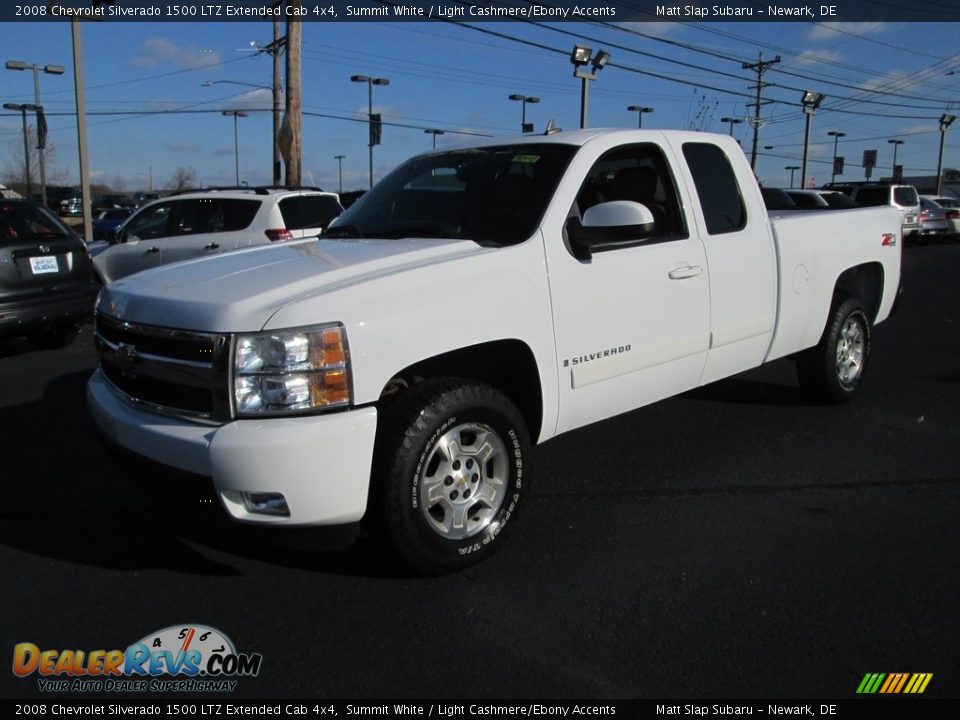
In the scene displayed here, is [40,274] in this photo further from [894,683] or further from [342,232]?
[894,683]

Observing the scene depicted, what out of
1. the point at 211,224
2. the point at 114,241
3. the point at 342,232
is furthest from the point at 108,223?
the point at 342,232

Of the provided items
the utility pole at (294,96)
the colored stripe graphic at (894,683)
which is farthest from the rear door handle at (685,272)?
the utility pole at (294,96)

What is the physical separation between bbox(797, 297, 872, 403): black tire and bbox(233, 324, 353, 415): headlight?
4.13 metres

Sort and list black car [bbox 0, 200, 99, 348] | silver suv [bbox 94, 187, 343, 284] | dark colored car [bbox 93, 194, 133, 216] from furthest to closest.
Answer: dark colored car [bbox 93, 194, 133, 216]
silver suv [bbox 94, 187, 343, 284]
black car [bbox 0, 200, 99, 348]

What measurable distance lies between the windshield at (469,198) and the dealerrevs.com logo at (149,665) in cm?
214

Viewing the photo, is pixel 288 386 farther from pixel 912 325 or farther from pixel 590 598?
pixel 912 325

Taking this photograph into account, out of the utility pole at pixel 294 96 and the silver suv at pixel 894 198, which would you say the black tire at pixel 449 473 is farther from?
the silver suv at pixel 894 198

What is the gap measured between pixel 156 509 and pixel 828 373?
4.65 m

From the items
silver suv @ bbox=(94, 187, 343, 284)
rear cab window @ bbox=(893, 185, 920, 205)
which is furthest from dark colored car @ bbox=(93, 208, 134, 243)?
rear cab window @ bbox=(893, 185, 920, 205)

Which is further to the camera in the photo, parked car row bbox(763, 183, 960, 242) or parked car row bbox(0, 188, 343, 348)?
parked car row bbox(763, 183, 960, 242)

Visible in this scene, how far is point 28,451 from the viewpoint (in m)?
5.49

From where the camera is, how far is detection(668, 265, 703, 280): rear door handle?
4.53 m

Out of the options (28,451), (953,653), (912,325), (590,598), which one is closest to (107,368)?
(28,451)

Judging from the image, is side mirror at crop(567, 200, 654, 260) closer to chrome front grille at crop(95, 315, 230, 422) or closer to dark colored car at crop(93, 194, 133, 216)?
chrome front grille at crop(95, 315, 230, 422)
